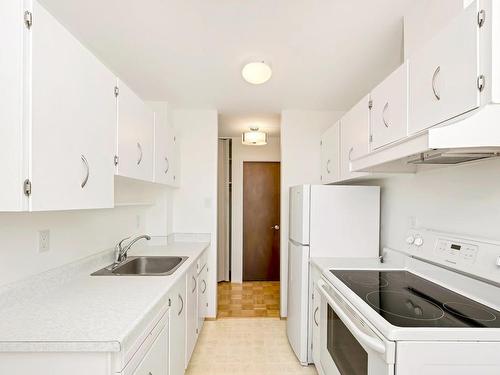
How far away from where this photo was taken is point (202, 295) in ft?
9.75

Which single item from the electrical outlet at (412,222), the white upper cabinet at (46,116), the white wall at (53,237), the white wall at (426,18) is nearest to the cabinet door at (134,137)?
the white upper cabinet at (46,116)

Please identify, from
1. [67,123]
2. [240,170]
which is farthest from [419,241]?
[240,170]

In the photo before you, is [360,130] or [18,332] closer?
[18,332]

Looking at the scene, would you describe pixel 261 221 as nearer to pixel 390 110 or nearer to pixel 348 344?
pixel 348 344

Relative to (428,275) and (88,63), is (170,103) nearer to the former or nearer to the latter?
(88,63)

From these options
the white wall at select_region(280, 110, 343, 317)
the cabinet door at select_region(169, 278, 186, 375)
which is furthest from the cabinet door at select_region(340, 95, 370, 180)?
the cabinet door at select_region(169, 278, 186, 375)

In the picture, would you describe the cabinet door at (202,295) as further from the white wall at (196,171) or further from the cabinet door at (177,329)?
the cabinet door at (177,329)

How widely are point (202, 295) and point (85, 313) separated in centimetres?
183

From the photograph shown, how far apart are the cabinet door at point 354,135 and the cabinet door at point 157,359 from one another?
60.8 inches

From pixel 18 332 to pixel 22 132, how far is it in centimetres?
69

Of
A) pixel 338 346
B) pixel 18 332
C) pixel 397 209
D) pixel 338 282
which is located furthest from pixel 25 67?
pixel 397 209

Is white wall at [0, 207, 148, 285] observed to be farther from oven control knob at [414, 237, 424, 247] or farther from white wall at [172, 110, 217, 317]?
oven control knob at [414, 237, 424, 247]

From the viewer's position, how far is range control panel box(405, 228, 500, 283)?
131 cm

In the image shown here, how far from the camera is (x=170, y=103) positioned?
3.21 metres
